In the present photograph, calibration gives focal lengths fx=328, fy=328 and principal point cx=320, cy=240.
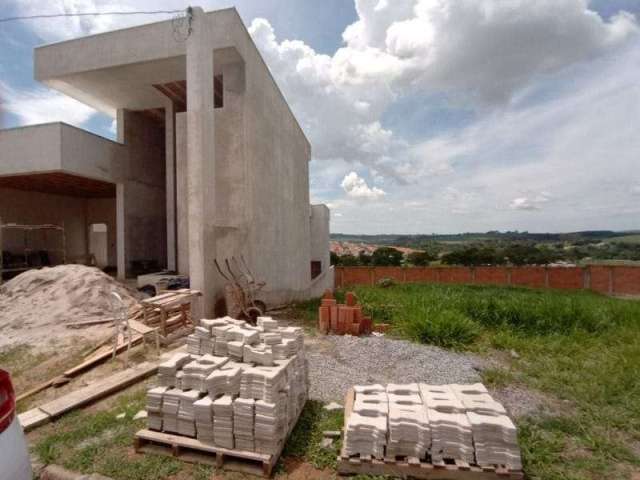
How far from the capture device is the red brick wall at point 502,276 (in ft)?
72.0

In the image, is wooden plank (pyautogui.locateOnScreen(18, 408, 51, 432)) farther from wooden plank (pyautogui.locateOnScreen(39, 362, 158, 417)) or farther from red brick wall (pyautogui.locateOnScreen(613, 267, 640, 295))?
red brick wall (pyautogui.locateOnScreen(613, 267, 640, 295))

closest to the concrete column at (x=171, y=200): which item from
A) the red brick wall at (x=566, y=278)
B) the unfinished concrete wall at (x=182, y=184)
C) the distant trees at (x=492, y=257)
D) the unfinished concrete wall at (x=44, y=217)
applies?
the unfinished concrete wall at (x=182, y=184)

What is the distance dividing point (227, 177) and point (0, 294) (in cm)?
711

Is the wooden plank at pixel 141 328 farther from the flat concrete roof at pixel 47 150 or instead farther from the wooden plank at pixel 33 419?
A: the flat concrete roof at pixel 47 150

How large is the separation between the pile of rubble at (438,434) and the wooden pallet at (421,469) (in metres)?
0.04

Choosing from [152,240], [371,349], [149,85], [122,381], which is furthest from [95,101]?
[371,349]

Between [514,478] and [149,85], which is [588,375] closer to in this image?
[514,478]

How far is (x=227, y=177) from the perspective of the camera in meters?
9.52

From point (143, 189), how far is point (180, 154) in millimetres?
5642

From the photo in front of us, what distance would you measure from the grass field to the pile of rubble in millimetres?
487

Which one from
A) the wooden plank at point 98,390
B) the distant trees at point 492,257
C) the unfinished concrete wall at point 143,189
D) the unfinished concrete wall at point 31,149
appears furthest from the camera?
the distant trees at point 492,257

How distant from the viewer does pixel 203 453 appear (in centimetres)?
324

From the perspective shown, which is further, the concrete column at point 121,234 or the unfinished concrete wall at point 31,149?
the concrete column at point 121,234

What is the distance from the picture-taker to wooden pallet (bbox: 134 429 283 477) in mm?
3039
